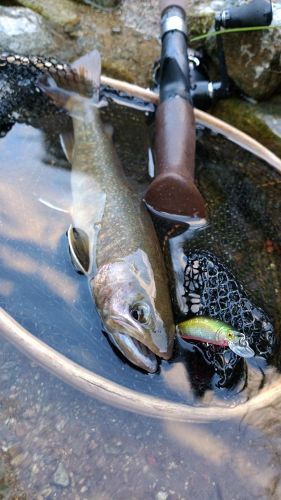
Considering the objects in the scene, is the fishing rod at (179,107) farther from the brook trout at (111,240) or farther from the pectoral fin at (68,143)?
the pectoral fin at (68,143)

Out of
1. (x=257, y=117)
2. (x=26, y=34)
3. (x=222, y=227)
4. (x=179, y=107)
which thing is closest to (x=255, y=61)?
(x=257, y=117)

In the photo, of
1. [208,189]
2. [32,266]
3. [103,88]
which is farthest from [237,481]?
[103,88]

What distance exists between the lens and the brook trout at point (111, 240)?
2.48 m

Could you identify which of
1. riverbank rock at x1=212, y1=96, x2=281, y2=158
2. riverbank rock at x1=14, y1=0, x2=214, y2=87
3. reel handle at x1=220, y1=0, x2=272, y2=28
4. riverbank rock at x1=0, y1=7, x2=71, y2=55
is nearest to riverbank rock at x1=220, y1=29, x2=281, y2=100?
riverbank rock at x1=212, y1=96, x2=281, y2=158

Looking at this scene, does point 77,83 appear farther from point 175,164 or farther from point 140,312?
point 140,312

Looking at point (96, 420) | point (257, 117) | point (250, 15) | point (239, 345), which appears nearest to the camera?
point (239, 345)

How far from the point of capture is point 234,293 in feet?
8.61

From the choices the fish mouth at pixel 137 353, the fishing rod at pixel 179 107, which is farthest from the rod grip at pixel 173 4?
the fish mouth at pixel 137 353

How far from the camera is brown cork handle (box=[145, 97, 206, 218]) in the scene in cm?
289

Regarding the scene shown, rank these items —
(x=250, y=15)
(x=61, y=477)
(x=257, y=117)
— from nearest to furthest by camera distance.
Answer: (x=61, y=477), (x=250, y=15), (x=257, y=117)

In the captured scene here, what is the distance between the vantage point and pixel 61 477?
2.22 meters

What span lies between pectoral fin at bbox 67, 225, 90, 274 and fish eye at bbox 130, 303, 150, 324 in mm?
475

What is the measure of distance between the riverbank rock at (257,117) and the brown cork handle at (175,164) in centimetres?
78

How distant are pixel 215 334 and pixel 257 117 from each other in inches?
84.1
